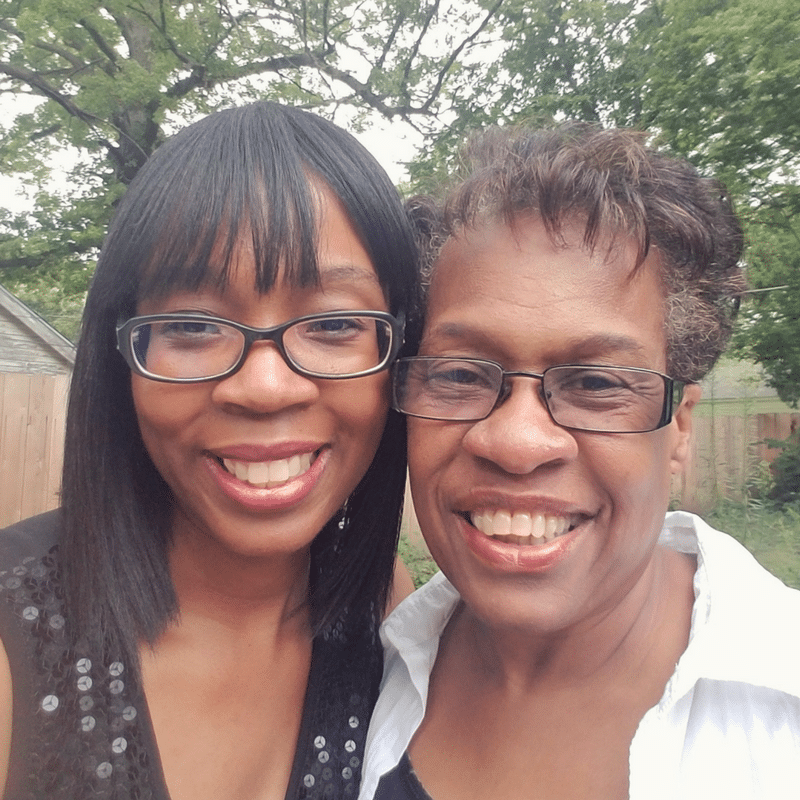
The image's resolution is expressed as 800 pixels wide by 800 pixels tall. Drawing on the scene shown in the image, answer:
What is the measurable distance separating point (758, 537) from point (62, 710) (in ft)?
20.8

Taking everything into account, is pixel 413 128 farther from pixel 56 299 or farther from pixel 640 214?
pixel 640 214

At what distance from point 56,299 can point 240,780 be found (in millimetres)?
9881

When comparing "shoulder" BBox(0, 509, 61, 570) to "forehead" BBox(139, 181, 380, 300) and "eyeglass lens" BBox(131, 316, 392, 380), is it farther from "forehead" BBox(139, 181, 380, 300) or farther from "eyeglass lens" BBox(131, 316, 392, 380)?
"forehead" BBox(139, 181, 380, 300)

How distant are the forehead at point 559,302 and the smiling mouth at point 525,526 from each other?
1.06 feet

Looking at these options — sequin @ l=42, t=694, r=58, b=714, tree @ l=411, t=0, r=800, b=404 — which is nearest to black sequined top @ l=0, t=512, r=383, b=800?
sequin @ l=42, t=694, r=58, b=714

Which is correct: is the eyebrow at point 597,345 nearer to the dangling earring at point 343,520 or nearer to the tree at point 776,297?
the dangling earring at point 343,520

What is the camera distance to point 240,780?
1.53 meters

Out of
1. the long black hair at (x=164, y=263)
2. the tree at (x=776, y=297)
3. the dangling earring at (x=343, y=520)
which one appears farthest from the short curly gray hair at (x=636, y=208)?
the tree at (x=776, y=297)

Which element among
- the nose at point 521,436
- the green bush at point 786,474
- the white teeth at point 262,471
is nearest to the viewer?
the nose at point 521,436

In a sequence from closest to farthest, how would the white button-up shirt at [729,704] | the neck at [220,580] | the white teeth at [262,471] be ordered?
the white button-up shirt at [729,704]
the white teeth at [262,471]
the neck at [220,580]

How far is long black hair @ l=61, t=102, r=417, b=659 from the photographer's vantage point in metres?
1.32

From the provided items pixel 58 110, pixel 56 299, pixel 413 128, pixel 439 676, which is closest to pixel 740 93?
pixel 413 128

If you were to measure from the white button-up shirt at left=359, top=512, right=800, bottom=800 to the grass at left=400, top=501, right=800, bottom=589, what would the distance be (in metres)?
3.96

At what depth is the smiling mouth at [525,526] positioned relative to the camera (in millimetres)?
1311
